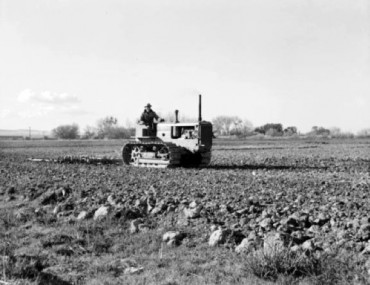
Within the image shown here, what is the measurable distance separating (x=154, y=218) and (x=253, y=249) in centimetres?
271

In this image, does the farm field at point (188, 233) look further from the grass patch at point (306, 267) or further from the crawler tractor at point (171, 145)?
the crawler tractor at point (171, 145)

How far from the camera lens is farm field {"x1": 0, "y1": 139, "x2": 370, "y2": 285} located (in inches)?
220

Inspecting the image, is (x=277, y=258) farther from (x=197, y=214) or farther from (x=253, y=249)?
(x=197, y=214)

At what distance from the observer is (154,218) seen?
847 cm

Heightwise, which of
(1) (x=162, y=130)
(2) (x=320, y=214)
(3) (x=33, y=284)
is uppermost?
(1) (x=162, y=130)

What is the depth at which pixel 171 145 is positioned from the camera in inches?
716

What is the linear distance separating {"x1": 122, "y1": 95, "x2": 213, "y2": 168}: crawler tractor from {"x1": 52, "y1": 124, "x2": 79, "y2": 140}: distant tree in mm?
88198

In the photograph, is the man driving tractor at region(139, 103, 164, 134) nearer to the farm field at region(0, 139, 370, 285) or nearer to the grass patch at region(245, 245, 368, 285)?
the farm field at region(0, 139, 370, 285)

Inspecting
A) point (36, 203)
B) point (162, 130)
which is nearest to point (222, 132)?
point (162, 130)

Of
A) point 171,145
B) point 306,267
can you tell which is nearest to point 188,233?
point 306,267

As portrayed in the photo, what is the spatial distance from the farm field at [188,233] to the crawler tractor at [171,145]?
6592 mm

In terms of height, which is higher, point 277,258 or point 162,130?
point 162,130


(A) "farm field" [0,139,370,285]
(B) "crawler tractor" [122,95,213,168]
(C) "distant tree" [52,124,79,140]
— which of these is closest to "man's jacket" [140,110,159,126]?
(B) "crawler tractor" [122,95,213,168]

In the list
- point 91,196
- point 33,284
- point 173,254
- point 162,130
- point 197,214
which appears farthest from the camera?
point 162,130
